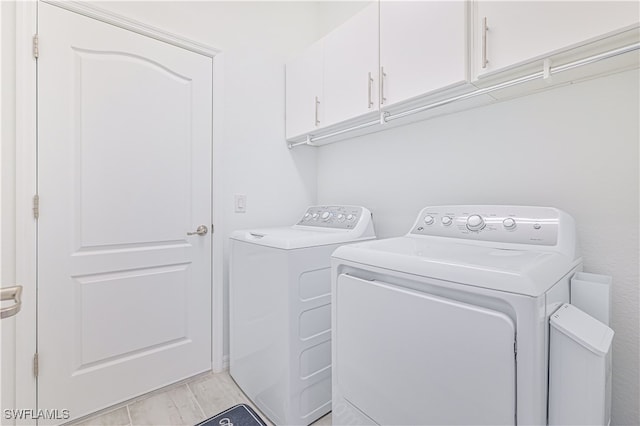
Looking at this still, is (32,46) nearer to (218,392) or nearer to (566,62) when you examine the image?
(218,392)

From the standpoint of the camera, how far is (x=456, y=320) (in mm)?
809

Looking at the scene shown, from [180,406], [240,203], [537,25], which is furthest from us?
[240,203]

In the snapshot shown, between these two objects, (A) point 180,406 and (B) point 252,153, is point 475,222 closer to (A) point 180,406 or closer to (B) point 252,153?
(B) point 252,153

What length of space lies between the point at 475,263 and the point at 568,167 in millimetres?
808

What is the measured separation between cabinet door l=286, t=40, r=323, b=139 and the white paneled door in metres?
0.60

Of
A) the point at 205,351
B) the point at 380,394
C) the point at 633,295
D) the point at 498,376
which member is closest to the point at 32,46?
the point at 205,351

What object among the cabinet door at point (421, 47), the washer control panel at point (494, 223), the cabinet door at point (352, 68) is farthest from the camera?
the cabinet door at point (352, 68)

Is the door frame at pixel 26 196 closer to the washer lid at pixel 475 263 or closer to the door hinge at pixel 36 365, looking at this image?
the door hinge at pixel 36 365

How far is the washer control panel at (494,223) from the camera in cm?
110

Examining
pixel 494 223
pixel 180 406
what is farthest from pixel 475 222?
pixel 180 406

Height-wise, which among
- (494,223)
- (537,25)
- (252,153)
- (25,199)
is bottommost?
(494,223)

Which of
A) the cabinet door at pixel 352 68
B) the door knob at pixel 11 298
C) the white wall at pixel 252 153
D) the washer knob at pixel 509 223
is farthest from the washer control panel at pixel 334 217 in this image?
the door knob at pixel 11 298

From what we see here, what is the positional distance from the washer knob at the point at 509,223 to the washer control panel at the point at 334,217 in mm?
781

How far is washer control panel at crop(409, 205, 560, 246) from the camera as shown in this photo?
1.10m
